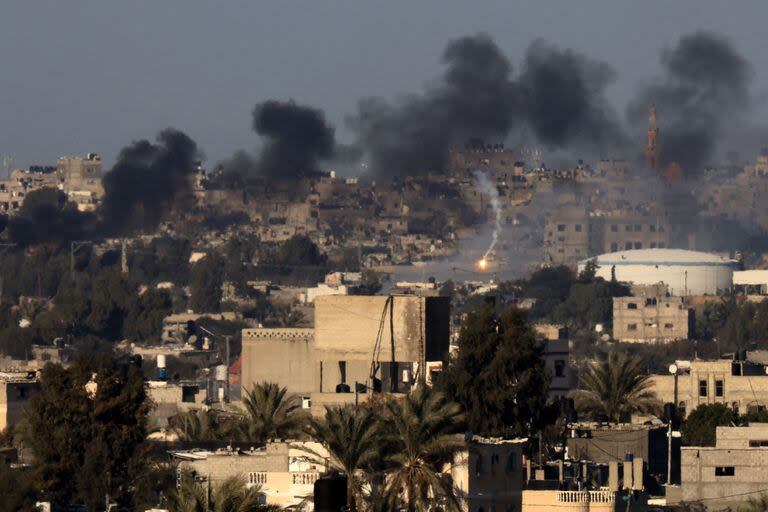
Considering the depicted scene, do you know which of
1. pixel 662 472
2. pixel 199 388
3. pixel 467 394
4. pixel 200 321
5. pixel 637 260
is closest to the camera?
pixel 467 394

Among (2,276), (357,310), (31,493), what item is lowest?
(31,493)

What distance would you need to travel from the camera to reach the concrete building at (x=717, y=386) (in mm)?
70938

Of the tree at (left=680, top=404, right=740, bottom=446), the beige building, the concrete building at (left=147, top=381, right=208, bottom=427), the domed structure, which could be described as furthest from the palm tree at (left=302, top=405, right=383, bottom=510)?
the domed structure

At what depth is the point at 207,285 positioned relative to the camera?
181500 mm

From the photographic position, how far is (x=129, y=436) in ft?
157

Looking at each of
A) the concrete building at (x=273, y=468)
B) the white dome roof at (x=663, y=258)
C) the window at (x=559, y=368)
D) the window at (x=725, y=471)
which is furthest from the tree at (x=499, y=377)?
the white dome roof at (x=663, y=258)

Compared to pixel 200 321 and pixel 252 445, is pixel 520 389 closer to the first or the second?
pixel 252 445

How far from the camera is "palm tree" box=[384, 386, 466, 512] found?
37812mm

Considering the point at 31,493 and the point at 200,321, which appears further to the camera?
the point at 200,321

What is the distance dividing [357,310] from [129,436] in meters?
12.7

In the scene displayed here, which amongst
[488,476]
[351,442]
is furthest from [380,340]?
[351,442]

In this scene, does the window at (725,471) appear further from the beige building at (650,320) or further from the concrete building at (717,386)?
the beige building at (650,320)

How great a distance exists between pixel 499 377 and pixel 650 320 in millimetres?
115892

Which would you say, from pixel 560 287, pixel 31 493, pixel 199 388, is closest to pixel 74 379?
pixel 31 493
